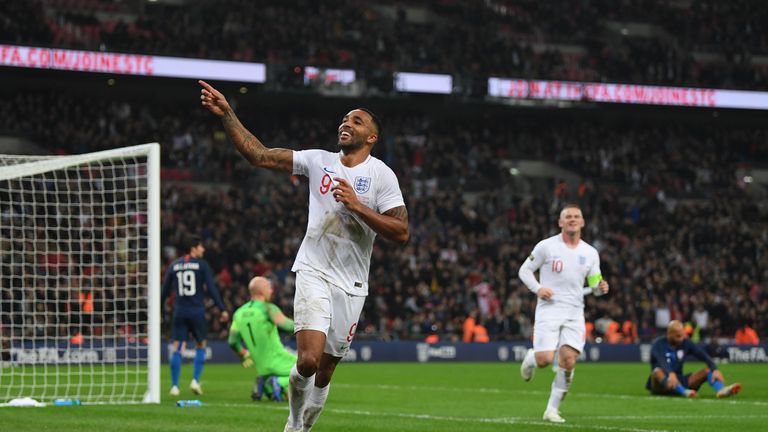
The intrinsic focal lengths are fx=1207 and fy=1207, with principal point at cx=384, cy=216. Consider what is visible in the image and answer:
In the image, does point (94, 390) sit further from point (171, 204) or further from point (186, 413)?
point (171, 204)

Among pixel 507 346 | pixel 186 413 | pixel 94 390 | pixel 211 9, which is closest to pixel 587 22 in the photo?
pixel 211 9

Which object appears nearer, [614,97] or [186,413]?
[186,413]

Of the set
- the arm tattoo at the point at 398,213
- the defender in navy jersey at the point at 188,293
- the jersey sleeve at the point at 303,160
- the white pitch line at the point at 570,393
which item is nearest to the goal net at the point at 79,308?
the defender in navy jersey at the point at 188,293

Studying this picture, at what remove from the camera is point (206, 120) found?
1810 inches

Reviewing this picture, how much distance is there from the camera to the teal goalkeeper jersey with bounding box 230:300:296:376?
52.4ft

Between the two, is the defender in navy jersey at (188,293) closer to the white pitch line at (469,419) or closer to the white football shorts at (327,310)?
the white pitch line at (469,419)

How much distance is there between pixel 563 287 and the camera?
13570 millimetres

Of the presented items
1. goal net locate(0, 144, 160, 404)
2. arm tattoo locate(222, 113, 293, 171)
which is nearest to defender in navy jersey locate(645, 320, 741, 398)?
goal net locate(0, 144, 160, 404)

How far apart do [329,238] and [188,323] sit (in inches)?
386

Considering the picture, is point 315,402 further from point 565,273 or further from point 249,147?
Result: point 565,273

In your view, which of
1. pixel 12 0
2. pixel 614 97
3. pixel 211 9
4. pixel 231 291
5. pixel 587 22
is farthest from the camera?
pixel 587 22

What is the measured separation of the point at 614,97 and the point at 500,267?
12.3m

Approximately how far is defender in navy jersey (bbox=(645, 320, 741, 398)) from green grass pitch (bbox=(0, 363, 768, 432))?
32cm

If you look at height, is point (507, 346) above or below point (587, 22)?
below
